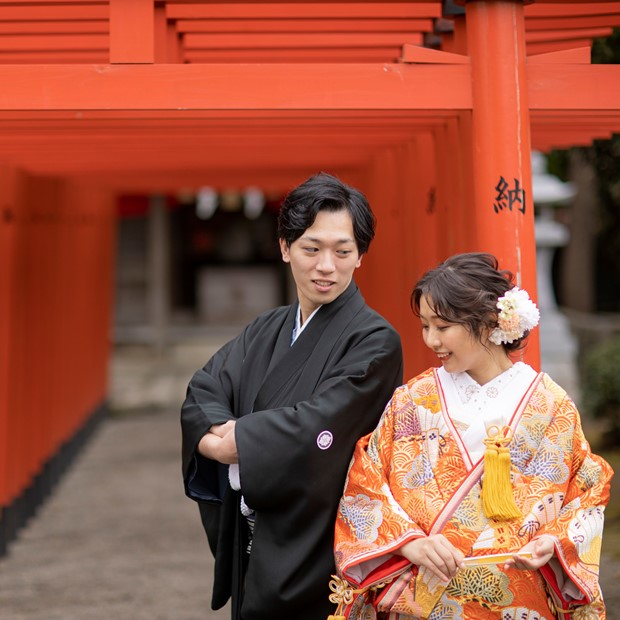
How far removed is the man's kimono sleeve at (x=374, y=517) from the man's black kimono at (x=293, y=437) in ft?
0.28

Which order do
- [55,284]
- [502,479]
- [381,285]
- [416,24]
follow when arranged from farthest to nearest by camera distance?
[55,284] < [381,285] < [416,24] < [502,479]

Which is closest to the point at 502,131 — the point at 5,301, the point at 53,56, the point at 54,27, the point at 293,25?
the point at 293,25

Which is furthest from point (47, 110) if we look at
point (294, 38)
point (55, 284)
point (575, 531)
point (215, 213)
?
point (215, 213)

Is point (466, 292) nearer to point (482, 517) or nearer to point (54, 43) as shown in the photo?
point (482, 517)

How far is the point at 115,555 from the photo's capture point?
5969 millimetres

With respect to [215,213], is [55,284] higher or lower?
lower

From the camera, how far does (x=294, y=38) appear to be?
4.36m

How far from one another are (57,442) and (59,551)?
188cm

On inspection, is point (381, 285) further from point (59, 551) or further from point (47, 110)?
point (47, 110)

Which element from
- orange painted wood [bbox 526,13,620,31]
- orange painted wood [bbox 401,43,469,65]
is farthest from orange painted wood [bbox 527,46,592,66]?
orange painted wood [bbox 526,13,620,31]

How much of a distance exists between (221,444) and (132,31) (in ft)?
5.44

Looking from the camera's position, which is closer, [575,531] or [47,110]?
[575,531]

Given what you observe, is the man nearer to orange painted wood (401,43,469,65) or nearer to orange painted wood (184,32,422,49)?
orange painted wood (401,43,469,65)

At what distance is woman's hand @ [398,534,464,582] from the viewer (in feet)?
8.07
